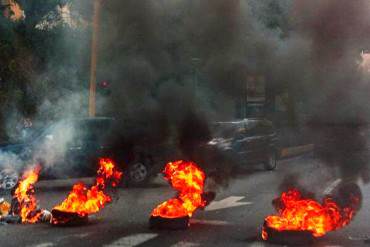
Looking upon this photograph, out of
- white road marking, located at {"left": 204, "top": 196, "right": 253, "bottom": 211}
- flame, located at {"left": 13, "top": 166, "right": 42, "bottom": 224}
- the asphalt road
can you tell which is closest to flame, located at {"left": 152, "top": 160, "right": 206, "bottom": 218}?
the asphalt road

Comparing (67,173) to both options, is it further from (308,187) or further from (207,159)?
(308,187)

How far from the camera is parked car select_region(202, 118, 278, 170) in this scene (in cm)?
1311

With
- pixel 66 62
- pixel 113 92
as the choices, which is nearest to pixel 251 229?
pixel 113 92

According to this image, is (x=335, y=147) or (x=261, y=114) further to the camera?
(x=261, y=114)

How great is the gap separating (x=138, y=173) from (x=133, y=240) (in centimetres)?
575

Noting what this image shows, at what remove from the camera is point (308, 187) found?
33.0 ft

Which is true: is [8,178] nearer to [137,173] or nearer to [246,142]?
[137,173]

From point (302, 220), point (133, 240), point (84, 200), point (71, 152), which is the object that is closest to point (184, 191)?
point (133, 240)

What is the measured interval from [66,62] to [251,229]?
7393 millimetres

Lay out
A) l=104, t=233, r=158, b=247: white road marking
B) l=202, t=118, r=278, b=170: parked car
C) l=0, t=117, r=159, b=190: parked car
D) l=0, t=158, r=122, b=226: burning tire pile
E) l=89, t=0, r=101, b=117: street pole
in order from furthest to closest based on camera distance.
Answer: l=0, t=117, r=159, b=190: parked car, l=202, t=118, r=278, b=170: parked car, l=89, t=0, r=101, b=117: street pole, l=0, t=158, r=122, b=226: burning tire pile, l=104, t=233, r=158, b=247: white road marking

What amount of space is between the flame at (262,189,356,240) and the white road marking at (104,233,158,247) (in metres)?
1.61

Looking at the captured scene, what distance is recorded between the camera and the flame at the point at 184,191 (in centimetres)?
968

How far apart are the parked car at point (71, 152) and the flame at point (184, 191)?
2928 millimetres

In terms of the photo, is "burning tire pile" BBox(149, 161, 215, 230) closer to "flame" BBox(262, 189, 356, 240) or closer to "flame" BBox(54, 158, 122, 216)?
"flame" BBox(54, 158, 122, 216)
